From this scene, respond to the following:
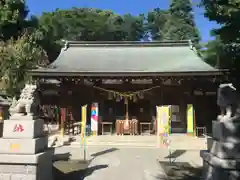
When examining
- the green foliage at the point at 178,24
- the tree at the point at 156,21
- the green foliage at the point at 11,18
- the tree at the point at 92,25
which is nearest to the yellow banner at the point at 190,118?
the green foliage at the point at 11,18

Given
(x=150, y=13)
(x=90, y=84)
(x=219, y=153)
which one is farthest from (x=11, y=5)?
(x=150, y=13)

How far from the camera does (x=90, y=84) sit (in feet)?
53.3

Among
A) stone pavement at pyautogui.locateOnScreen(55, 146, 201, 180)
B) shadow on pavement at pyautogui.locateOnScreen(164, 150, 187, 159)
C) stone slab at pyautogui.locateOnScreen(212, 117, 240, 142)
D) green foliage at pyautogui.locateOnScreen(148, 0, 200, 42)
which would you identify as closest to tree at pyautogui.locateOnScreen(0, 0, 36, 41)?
stone pavement at pyautogui.locateOnScreen(55, 146, 201, 180)

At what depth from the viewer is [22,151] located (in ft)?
17.9

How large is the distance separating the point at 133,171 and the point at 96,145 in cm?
553

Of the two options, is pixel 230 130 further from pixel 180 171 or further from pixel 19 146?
pixel 19 146

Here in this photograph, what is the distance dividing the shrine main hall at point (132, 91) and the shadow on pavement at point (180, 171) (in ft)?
17.7

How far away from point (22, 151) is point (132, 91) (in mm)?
11245

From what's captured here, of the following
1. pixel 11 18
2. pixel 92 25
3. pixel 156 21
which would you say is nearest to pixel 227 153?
pixel 11 18

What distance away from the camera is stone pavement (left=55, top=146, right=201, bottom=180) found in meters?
7.10

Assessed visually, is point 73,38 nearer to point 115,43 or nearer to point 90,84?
point 115,43

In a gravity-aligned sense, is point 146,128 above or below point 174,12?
below

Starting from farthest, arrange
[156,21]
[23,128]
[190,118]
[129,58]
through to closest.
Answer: [156,21]
[129,58]
[190,118]
[23,128]

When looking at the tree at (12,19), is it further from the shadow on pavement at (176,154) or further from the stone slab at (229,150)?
the stone slab at (229,150)
